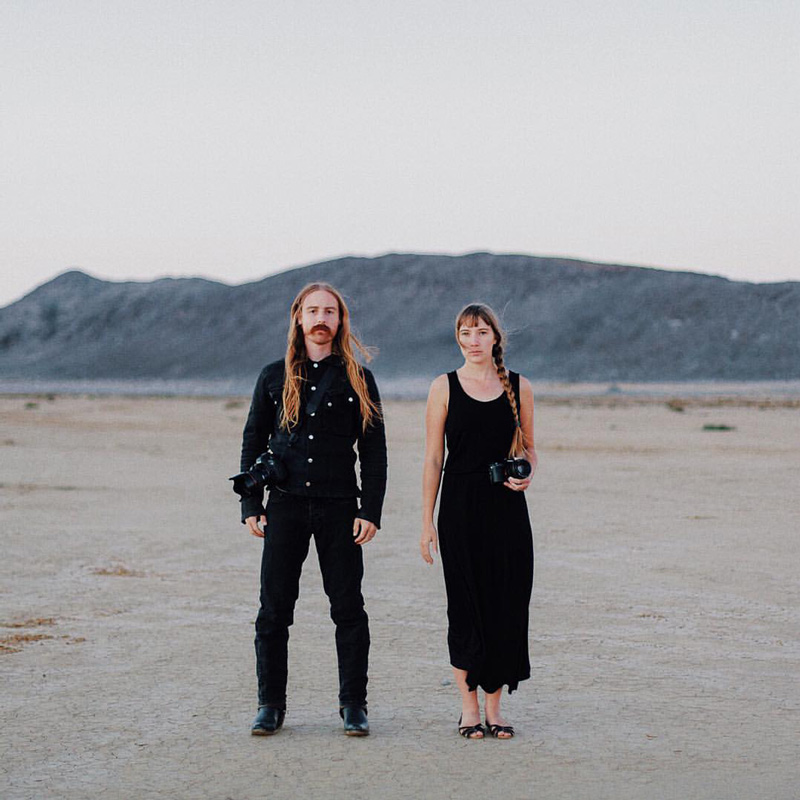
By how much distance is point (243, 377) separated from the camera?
12025 cm

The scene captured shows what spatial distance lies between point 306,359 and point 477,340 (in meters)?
0.74

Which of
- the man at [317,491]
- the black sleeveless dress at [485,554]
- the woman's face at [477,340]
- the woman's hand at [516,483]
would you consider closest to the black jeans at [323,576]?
the man at [317,491]

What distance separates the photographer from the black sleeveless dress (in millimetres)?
5055

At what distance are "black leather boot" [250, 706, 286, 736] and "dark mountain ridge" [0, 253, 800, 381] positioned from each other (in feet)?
323

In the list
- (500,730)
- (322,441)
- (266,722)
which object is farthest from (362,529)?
(500,730)

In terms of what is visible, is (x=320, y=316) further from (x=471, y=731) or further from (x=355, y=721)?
(x=471, y=731)

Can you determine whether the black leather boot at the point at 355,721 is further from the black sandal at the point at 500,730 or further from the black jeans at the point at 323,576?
the black sandal at the point at 500,730

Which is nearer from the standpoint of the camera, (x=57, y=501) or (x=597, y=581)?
(x=597, y=581)

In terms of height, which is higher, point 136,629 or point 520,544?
point 520,544

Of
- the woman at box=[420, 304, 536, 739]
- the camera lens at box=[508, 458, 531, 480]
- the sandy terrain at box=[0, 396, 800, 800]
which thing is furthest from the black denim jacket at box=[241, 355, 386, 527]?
the sandy terrain at box=[0, 396, 800, 800]

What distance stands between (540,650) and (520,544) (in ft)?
6.39

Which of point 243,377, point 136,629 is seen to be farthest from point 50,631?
point 243,377

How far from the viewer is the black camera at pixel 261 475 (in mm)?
5020

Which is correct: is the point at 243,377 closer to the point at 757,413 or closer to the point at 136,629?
the point at 757,413
